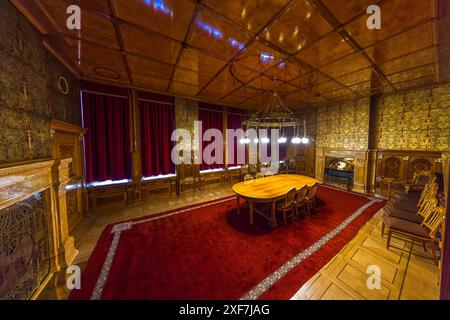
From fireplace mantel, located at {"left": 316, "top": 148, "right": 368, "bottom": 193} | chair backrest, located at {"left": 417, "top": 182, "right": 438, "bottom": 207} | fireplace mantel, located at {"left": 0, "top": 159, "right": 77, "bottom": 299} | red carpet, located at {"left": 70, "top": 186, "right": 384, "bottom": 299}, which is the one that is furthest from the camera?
fireplace mantel, located at {"left": 316, "top": 148, "right": 368, "bottom": 193}

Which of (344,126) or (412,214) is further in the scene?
(344,126)

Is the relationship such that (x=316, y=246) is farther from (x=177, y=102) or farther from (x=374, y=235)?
(x=177, y=102)

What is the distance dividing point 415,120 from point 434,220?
4186mm

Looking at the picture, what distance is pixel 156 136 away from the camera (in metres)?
4.90

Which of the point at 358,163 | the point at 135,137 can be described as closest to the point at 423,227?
the point at 358,163

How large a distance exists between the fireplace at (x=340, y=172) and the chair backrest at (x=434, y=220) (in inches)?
146

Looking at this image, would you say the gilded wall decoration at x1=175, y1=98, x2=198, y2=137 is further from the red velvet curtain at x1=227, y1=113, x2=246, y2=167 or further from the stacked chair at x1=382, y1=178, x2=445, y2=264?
the stacked chair at x1=382, y1=178, x2=445, y2=264

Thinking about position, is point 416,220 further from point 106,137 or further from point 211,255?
point 106,137

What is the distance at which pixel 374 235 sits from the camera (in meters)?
2.95

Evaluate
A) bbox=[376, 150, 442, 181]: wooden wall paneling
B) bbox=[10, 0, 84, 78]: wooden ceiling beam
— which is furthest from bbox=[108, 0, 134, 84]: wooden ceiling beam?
bbox=[376, 150, 442, 181]: wooden wall paneling

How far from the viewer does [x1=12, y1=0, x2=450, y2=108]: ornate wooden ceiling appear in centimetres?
174

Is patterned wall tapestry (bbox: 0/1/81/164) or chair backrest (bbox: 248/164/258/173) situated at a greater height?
patterned wall tapestry (bbox: 0/1/81/164)

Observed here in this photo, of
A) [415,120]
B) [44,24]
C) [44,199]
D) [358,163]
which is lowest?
[44,199]

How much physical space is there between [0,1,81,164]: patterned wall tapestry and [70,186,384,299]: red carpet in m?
1.80
